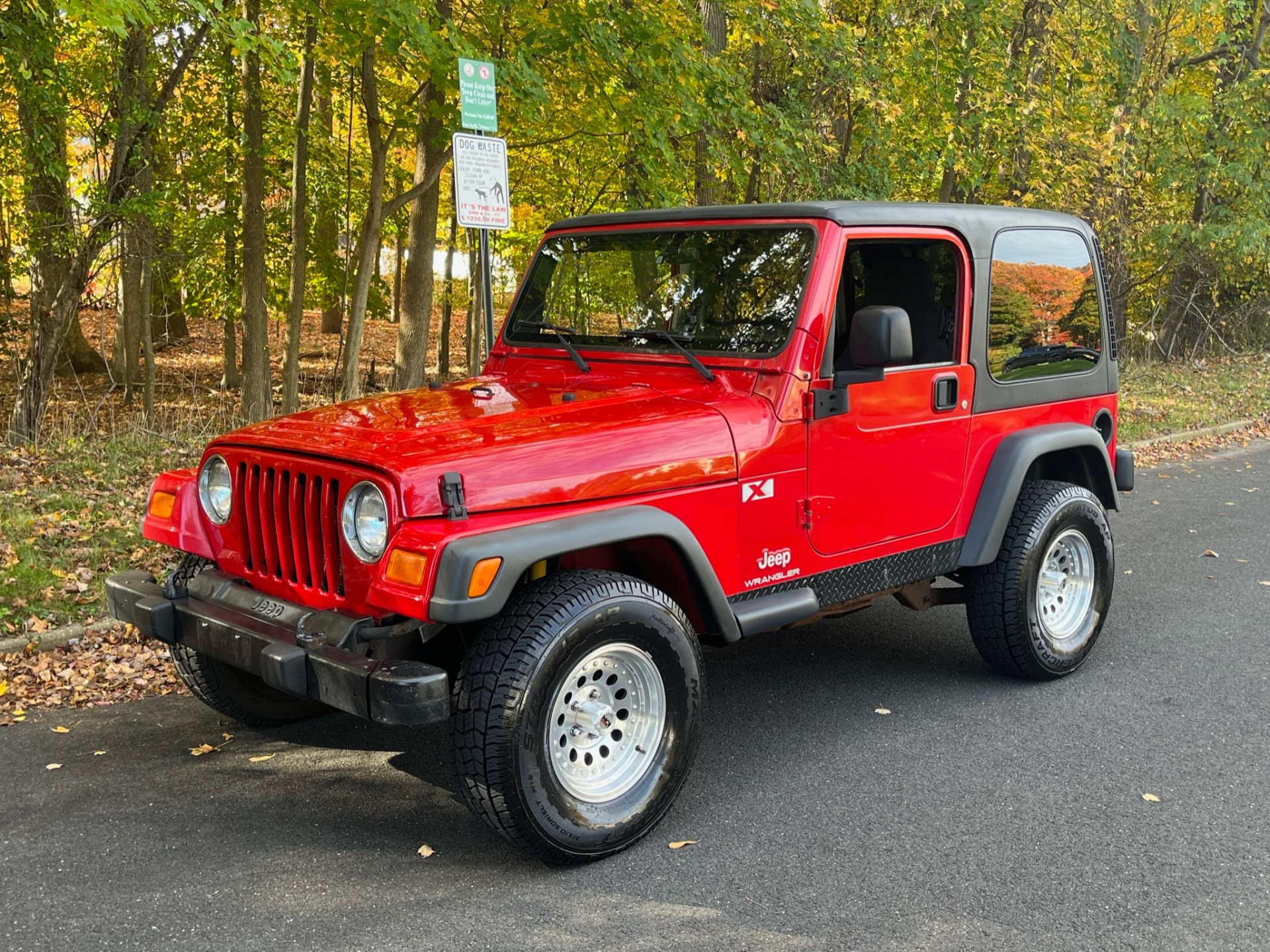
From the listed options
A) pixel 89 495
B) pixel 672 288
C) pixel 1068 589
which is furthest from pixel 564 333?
pixel 89 495

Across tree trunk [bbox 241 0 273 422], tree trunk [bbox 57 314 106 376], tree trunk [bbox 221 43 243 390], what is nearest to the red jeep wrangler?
tree trunk [bbox 241 0 273 422]

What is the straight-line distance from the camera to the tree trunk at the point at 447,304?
1997cm

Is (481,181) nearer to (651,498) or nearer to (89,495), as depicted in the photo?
(651,498)

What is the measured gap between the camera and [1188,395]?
15.0 metres

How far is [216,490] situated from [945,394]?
274cm

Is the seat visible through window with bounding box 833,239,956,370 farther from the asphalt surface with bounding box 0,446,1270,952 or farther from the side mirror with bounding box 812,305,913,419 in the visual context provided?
the asphalt surface with bounding box 0,446,1270,952

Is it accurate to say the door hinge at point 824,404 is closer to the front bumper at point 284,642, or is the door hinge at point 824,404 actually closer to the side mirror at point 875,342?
the side mirror at point 875,342

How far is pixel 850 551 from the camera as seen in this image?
4180 millimetres

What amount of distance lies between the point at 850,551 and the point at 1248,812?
1.56 meters

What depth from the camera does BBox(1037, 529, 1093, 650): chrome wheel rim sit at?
16.4ft


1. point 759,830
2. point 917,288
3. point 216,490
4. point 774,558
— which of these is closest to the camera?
point 759,830

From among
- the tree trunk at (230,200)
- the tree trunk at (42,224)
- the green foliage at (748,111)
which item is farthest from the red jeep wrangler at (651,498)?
the tree trunk at (230,200)

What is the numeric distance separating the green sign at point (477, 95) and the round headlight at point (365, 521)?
335cm

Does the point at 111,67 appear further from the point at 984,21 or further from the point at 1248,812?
the point at 1248,812
